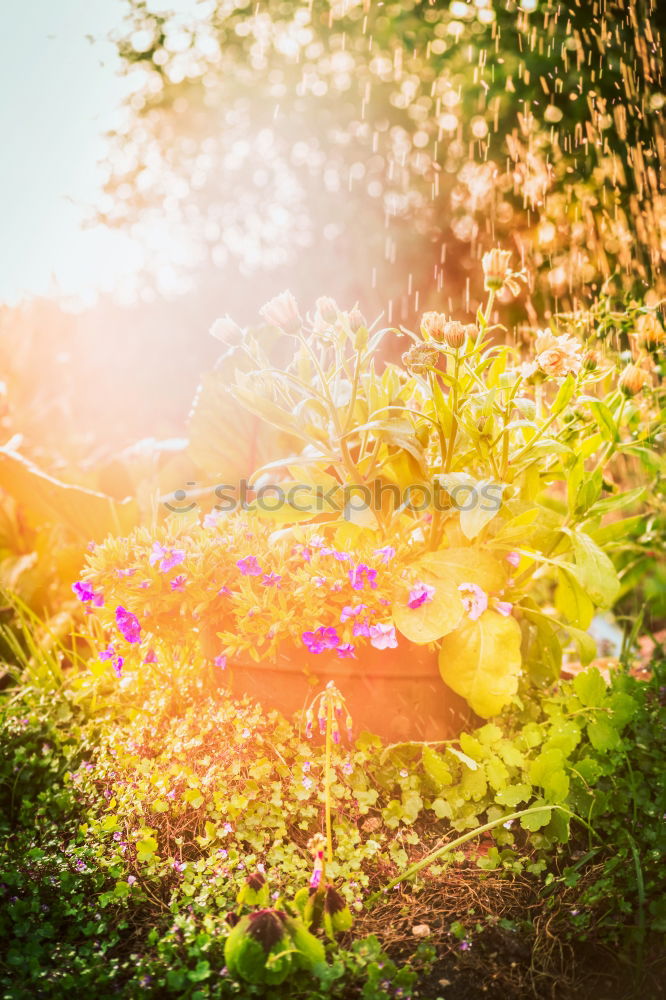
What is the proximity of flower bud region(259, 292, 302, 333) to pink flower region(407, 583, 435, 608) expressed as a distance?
1.88ft

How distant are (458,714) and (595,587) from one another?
51 cm

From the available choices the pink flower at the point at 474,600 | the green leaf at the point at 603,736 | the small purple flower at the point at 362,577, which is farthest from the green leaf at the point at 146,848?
the green leaf at the point at 603,736

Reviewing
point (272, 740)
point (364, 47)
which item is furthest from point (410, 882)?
point (364, 47)

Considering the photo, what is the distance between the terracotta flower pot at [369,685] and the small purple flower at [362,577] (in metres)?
0.17

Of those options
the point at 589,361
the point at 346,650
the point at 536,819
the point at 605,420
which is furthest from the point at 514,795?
the point at 589,361

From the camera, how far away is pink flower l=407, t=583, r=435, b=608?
4.78ft

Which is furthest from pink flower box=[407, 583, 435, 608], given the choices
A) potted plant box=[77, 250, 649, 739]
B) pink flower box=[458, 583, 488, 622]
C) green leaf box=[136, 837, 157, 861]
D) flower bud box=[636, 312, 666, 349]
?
flower bud box=[636, 312, 666, 349]

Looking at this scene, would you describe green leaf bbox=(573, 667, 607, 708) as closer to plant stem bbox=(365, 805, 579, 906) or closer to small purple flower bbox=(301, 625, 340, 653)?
plant stem bbox=(365, 805, 579, 906)

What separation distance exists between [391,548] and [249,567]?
30 centimetres

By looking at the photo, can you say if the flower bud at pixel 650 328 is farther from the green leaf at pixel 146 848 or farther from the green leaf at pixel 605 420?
the green leaf at pixel 146 848

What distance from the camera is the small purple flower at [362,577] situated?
150cm

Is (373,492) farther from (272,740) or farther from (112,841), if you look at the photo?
(112,841)

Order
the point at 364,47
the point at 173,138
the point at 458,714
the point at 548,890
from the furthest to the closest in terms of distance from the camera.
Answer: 1. the point at 173,138
2. the point at 364,47
3. the point at 458,714
4. the point at 548,890

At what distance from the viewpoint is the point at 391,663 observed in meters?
1.62
